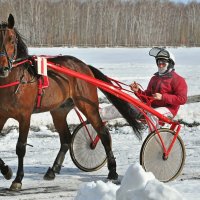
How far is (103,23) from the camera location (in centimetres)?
7200

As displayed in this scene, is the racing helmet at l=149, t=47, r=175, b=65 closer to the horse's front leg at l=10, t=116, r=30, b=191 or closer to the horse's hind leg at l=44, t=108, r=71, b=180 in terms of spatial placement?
the horse's hind leg at l=44, t=108, r=71, b=180

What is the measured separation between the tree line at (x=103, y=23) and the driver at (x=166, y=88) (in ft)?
176

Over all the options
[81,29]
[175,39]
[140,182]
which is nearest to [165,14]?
[175,39]

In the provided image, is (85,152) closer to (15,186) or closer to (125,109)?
(125,109)

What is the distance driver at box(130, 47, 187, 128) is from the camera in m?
6.67

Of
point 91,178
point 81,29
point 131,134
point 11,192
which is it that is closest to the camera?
point 11,192

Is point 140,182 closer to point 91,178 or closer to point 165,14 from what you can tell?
point 91,178

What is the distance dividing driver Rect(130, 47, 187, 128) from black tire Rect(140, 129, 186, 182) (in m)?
0.25

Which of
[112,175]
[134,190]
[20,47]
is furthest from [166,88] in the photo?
[134,190]

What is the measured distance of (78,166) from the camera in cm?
700

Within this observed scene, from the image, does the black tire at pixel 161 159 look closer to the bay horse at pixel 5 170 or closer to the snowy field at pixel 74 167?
the snowy field at pixel 74 167

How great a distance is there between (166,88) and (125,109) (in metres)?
0.55

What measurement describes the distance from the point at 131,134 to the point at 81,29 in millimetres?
60952

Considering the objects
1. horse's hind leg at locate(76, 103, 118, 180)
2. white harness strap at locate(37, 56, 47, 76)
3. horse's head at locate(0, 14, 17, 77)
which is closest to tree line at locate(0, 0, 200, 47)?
horse's hind leg at locate(76, 103, 118, 180)
